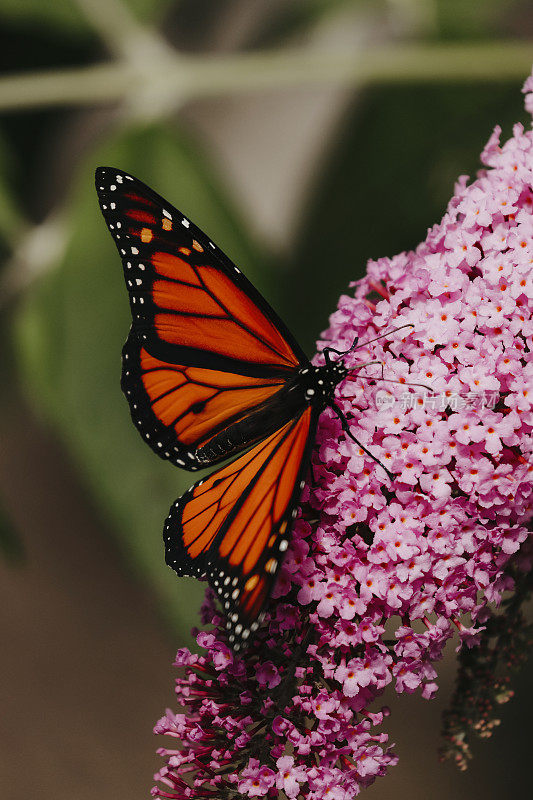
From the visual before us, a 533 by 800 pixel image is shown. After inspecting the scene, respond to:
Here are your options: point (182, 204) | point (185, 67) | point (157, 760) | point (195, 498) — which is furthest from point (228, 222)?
point (157, 760)

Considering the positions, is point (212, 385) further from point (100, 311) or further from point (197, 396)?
point (100, 311)

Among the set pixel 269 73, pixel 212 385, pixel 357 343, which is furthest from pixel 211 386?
pixel 269 73

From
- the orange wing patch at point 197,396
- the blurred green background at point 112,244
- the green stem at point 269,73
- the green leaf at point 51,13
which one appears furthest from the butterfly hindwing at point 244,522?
the green leaf at point 51,13

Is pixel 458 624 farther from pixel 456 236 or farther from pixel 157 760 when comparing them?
pixel 157 760

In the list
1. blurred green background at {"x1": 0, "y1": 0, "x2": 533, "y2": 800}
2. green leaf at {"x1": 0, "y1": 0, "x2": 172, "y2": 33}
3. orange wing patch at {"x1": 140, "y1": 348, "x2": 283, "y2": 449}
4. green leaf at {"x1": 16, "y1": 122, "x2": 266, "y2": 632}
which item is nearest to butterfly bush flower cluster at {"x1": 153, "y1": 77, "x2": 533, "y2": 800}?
orange wing patch at {"x1": 140, "y1": 348, "x2": 283, "y2": 449}

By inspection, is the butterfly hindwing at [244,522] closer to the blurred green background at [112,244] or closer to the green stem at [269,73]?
the blurred green background at [112,244]

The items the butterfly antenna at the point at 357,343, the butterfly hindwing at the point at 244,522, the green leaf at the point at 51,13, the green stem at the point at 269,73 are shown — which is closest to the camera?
the butterfly hindwing at the point at 244,522

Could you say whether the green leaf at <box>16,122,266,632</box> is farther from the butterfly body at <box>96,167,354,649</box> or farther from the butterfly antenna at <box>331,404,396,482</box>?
the butterfly antenna at <box>331,404,396,482</box>
